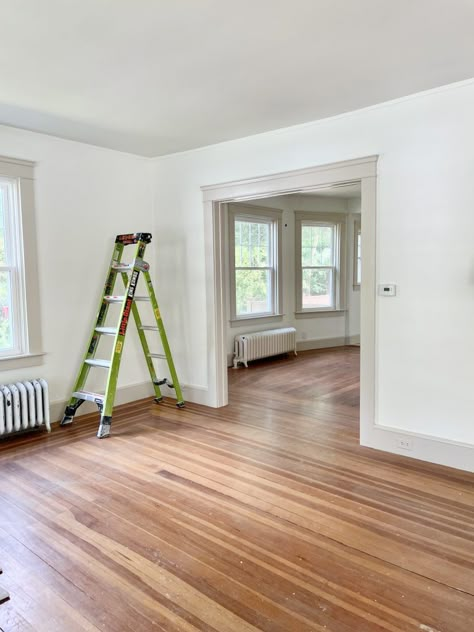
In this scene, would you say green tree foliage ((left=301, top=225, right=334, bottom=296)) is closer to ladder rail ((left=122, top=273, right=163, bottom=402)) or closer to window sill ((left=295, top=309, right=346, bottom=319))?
window sill ((left=295, top=309, right=346, bottom=319))

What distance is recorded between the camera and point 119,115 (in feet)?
11.8

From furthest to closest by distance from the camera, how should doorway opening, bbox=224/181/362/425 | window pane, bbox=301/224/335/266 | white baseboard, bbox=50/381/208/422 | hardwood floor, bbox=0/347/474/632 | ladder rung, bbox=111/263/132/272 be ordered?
window pane, bbox=301/224/335/266, doorway opening, bbox=224/181/362/425, white baseboard, bbox=50/381/208/422, ladder rung, bbox=111/263/132/272, hardwood floor, bbox=0/347/474/632

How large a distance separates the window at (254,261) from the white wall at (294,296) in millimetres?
164

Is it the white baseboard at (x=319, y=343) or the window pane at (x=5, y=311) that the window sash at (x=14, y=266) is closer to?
the window pane at (x=5, y=311)

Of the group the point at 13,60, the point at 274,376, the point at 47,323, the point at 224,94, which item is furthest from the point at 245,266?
the point at 13,60

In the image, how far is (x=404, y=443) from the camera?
3.46 meters

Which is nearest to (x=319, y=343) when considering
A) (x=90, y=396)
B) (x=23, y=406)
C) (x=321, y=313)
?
(x=321, y=313)

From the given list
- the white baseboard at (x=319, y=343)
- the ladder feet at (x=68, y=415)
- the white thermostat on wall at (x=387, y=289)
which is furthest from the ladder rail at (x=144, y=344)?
the white baseboard at (x=319, y=343)

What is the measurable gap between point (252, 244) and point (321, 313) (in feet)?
6.43

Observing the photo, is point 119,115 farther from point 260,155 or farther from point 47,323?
point 47,323

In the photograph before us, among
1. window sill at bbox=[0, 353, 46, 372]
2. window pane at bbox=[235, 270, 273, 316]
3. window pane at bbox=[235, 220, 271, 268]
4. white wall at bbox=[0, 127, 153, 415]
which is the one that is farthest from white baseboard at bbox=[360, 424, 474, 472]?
window pane at bbox=[235, 220, 271, 268]

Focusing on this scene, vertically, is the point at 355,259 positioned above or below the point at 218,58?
below

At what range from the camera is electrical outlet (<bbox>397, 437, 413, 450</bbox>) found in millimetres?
3433

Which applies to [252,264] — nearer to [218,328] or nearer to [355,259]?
[355,259]
